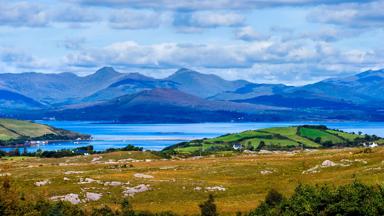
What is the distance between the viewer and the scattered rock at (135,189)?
101 m

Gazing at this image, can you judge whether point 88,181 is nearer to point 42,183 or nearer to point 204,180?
point 42,183

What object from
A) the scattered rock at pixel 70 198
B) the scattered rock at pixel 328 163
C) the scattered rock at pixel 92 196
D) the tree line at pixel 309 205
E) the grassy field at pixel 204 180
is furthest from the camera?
the scattered rock at pixel 328 163

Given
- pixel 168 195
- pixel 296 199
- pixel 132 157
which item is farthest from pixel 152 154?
pixel 296 199

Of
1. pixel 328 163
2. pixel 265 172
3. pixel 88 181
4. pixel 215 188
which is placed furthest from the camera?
pixel 265 172

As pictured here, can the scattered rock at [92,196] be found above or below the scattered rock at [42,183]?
below

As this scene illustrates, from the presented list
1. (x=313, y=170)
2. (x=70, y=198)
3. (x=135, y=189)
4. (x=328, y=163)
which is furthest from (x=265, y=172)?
(x=70, y=198)

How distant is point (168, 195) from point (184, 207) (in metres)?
10.1

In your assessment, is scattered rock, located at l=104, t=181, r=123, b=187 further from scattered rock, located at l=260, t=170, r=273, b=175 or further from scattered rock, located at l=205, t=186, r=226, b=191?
scattered rock, located at l=260, t=170, r=273, b=175

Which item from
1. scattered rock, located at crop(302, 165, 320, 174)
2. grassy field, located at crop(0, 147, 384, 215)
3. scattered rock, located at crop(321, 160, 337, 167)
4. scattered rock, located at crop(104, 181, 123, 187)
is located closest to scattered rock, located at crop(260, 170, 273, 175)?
grassy field, located at crop(0, 147, 384, 215)

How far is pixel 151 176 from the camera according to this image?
383 ft

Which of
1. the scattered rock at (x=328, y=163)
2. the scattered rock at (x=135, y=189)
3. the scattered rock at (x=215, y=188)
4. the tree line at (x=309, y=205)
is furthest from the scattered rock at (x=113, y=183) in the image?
the scattered rock at (x=328, y=163)

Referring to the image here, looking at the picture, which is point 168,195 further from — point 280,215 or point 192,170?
point 280,215

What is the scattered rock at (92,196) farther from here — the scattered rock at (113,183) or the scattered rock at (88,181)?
the scattered rock at (88,181)

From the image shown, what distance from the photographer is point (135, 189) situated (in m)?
104
